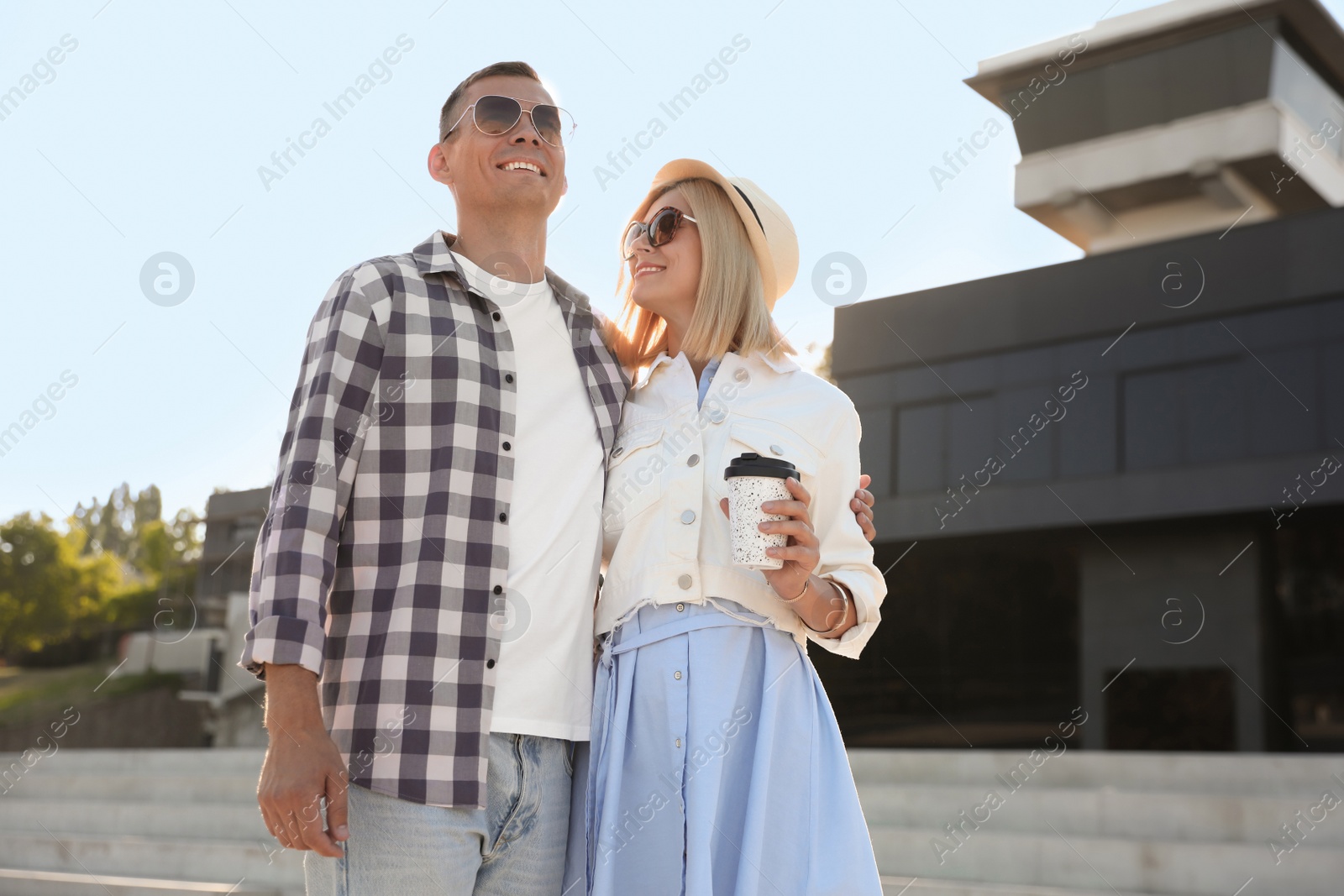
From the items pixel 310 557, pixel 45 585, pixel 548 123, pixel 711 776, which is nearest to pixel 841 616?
pixel 711 776

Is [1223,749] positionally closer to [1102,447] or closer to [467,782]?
[1102,447]

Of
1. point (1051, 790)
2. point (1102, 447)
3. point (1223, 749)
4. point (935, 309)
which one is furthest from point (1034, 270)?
point (1051, 790)

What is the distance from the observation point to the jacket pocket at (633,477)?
7.51ft

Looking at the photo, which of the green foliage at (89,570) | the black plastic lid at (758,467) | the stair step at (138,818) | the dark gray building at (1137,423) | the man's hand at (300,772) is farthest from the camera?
the green foliage at (89,570)

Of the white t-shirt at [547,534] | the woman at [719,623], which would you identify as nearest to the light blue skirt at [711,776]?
the woman at [719,623]

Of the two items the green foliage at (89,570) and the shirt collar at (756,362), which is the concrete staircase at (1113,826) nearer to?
the shirt collar at (756,362)

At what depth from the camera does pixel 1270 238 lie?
9.10 m

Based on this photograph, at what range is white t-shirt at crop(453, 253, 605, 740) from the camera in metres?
2.05

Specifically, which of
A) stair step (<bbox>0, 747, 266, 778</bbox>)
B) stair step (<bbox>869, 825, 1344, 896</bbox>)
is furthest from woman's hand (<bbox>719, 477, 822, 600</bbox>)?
stair step (<bbox>0, 747, 266, 778</bbox>)

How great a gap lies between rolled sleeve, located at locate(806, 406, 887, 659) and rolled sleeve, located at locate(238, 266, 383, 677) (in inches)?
37.6

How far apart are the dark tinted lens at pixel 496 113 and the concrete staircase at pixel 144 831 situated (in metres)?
4.04

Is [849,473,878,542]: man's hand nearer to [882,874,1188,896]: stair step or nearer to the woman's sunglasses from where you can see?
the woman's sunglasses

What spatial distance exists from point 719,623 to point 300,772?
83 centimetres

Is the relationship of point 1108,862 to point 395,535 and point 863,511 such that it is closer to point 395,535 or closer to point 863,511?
point 863,511
